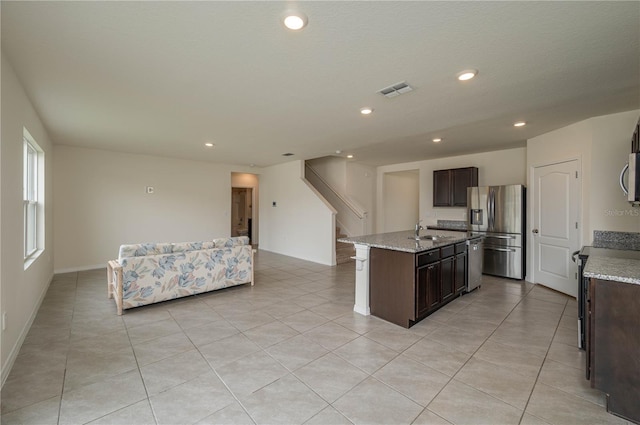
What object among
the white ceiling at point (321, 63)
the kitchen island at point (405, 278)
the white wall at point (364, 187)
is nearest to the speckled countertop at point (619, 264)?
the kitchen island at point (405, 278)

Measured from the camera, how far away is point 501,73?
245 centimetres

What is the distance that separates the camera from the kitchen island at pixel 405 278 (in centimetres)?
311

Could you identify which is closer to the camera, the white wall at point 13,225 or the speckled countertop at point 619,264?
the speckled countertop at point 619,264

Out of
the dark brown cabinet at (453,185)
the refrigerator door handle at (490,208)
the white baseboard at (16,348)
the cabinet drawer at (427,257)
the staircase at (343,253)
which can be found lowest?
the white baseboard at (16,348)

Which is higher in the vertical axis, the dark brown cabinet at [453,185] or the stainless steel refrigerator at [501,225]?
the dark brown cabinet at [453,185]

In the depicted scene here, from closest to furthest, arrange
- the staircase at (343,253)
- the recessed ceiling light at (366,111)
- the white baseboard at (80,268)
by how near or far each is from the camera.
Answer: the recessed ceiling light at (366,111), the white baseboard at (80,268), the staircase at (343,253)

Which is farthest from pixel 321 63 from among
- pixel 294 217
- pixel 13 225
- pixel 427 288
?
pixel 294 217

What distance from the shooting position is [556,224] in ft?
14.4

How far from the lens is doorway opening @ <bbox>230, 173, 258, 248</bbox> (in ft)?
30.0

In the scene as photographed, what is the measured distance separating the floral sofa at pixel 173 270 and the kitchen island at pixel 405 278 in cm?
199

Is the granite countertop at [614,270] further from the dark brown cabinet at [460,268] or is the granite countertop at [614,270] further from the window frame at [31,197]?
the window frame at [31,197]

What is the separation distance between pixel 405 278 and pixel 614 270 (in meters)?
1.67

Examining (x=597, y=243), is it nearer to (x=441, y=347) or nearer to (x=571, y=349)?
(x=571, y=349)

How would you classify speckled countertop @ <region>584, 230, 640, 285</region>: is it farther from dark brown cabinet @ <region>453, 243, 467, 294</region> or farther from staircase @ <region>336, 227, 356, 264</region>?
staircase @ <region>336, 227, 356, 264</region>
